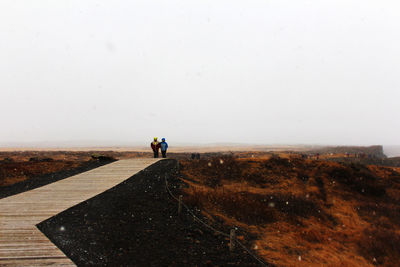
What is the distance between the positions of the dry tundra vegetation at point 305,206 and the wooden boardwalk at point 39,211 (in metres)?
5.24

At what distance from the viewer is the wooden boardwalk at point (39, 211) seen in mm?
5617

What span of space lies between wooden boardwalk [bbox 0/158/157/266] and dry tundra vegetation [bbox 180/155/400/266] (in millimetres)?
5243

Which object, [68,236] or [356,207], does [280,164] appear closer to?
[356,207]

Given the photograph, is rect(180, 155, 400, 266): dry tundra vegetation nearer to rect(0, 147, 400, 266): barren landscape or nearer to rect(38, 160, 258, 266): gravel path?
rect(0, 147, 400, 266): barren landscape

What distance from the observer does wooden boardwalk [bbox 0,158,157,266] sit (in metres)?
5.62

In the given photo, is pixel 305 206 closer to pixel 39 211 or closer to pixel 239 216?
pixel 239 216

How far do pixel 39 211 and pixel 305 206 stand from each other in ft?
48.5

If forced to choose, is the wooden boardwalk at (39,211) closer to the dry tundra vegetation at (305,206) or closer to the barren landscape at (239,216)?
the barren landscape at (239,216)

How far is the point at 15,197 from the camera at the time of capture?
10766 mm

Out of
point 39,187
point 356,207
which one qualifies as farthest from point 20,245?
point 356,207

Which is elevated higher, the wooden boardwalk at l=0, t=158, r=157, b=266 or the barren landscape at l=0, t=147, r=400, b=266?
the wooden boardwalk at l=0, t=158, r=157, b=266

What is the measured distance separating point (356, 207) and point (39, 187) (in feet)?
67.8

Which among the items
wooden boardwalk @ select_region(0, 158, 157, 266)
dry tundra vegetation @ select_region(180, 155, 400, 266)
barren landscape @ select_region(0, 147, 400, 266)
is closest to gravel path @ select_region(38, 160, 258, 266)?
barren landscape @ select_region(0, 147, 400, 266)

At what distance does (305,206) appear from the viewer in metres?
15.1
